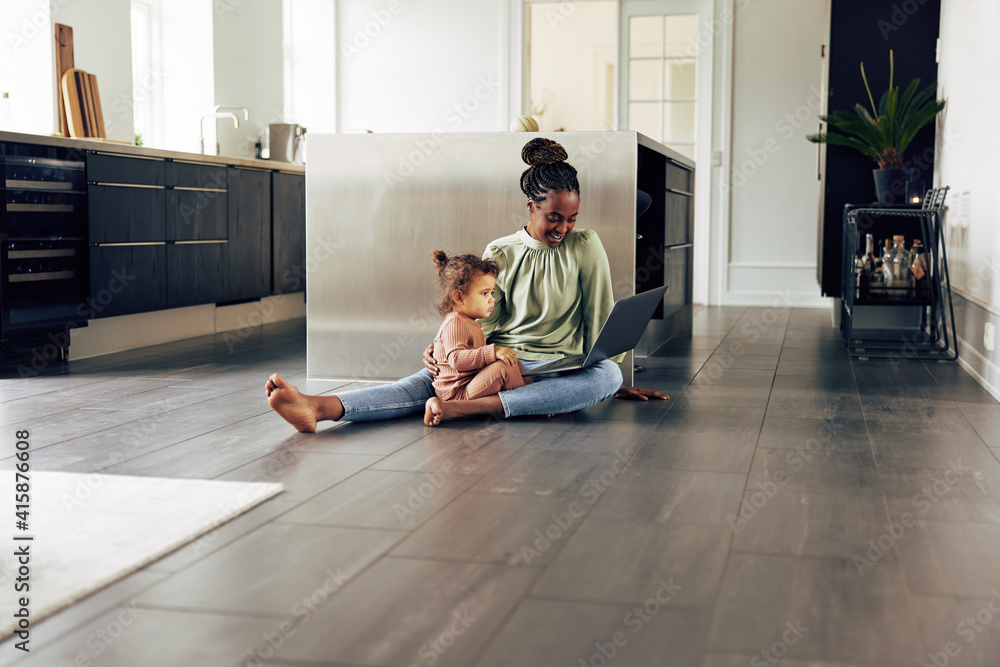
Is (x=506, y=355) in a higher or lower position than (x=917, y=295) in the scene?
lower

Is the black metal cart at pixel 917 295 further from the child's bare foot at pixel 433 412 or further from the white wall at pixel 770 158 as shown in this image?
the child's bare foot at pixel 433 412

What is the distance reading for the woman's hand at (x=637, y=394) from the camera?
10.3 ft

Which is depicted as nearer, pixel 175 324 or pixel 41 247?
pixel 41 247

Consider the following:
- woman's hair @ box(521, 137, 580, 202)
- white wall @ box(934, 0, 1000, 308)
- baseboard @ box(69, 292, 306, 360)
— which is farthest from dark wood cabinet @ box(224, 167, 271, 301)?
white wall @ box(934, 0, 1000, 308)

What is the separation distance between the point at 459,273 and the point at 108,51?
3251 millimetres

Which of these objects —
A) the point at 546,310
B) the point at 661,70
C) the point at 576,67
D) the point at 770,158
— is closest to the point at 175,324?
the point at 546,310

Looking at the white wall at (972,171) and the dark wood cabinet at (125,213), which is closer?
the white wall at (972,171)

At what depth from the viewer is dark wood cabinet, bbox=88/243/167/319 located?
420cm

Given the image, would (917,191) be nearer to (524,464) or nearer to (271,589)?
(524,464)

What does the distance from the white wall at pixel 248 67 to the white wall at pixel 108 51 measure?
0.88 meters

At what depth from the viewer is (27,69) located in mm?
4617

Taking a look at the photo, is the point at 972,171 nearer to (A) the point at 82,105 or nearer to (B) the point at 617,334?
(B) the point at 617,334

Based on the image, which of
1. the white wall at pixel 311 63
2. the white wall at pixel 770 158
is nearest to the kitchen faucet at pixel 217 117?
the white wall at pixel 311 63

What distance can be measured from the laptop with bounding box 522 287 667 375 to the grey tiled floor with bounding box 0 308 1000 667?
164 mm
